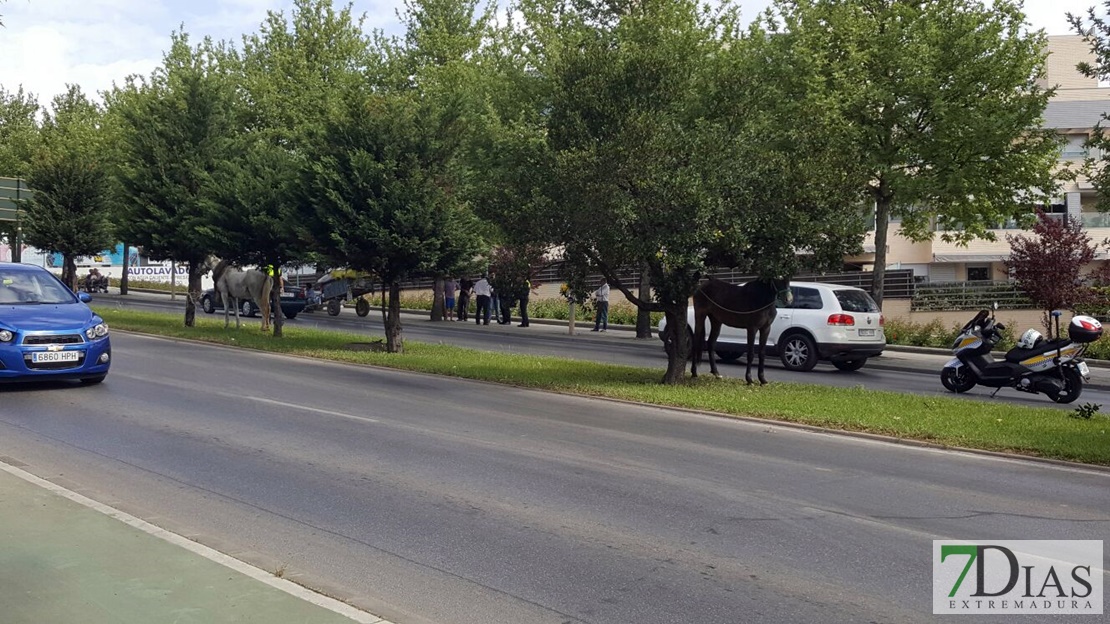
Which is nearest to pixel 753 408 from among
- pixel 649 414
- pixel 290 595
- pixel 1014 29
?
pixel 649 414

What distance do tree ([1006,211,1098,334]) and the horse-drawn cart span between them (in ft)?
73.2

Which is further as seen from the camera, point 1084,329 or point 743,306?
point 743,306

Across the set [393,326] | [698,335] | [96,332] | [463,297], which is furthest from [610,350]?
[96,332]

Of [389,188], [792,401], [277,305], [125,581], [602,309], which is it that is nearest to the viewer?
[125,581]

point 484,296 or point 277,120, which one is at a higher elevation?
point 277,120

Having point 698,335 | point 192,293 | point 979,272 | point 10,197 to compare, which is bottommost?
point 698,335

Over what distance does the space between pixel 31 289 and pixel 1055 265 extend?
78.1 ft

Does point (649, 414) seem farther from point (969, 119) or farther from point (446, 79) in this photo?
point (446, 79)

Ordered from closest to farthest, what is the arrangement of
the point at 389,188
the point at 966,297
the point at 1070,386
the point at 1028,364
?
the point at 1070,386 < the point at 1028,364 < the point at 389,188 < the point at 966,297

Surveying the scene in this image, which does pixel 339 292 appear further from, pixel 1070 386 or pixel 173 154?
pixel 1070 386

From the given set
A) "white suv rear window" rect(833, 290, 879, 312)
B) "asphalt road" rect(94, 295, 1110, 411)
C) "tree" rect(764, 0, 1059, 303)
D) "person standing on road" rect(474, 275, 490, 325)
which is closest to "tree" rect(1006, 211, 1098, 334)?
"tree" rect(764, 0, 1059, 303)

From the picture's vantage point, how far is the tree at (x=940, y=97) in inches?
877

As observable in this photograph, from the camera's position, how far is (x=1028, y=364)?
16.3m

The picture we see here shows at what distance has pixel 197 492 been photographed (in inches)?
328
